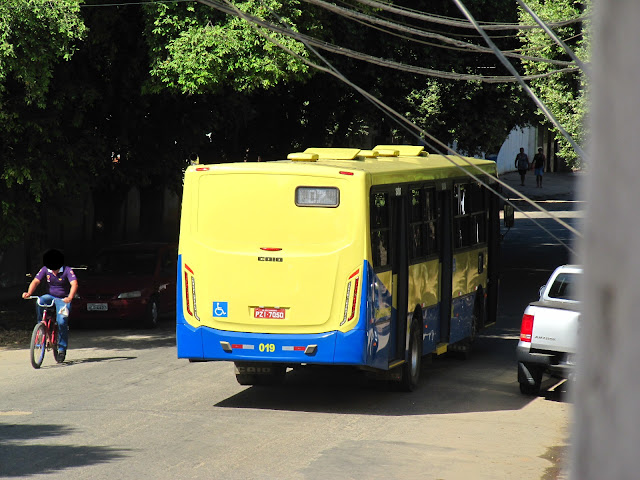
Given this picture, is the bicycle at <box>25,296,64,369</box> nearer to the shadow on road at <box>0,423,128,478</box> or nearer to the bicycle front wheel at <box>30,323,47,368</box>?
the bicycle front wheel at <box>30,323,47,368</box>

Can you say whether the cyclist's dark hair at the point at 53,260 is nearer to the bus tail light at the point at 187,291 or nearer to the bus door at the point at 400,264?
the bus tail light at the point at 187,291

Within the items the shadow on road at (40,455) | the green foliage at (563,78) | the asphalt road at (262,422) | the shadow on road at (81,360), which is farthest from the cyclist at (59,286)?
the green foliage at (563,78)

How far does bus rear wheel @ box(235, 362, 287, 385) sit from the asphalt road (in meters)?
0.16

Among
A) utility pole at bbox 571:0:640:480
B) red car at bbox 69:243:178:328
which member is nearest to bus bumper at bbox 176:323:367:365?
red car at bbox 69:243:178:328

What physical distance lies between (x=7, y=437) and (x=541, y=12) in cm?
1543

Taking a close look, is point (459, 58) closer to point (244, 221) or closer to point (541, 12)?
point (541, 12)

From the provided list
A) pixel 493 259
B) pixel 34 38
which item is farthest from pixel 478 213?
pixel 34 38

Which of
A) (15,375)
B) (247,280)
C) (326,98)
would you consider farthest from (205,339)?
(326,98)

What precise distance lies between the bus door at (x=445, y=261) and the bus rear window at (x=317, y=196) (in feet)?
10.2

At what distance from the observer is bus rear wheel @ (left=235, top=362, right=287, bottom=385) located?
13.3m

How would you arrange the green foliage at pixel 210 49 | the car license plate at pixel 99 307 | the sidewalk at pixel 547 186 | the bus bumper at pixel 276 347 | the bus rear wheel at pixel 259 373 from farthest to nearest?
the sidewalk at pixel 547 186, the car license plate at pixel 99 307, the green foliage at pixel 210 49, the bus rear wheel at pixel 259 373, the bus bumper at pixel 276 347

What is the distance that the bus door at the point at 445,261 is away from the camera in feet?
49.4

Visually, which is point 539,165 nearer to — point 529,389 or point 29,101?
point 29,101

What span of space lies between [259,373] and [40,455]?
4.39m
